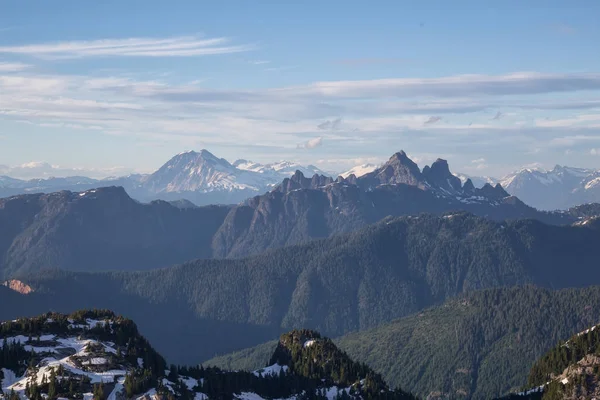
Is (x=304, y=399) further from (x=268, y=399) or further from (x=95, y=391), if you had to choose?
(x=95, y=391)

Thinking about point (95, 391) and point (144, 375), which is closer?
point (95, 391)

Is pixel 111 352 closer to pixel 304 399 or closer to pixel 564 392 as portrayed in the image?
pixel 304 399

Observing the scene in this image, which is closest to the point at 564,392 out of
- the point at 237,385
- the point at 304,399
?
the point at 304,399

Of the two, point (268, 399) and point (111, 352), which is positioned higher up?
point (111, 352)

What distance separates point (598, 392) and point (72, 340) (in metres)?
116

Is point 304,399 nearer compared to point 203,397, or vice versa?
point 203,397

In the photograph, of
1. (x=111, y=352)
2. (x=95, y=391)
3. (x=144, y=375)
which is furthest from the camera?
(x=111, y=352)

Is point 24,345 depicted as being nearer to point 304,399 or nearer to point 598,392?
point 304,399

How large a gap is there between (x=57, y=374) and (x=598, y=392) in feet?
369

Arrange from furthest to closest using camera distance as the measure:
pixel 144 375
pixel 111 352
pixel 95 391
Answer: pixel 111 352 < pixel 144 375 < pixel 95 391

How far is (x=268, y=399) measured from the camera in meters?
198

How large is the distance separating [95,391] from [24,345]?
114ft

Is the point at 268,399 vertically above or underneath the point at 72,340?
underneath

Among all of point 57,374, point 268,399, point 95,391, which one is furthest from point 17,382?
point 268,399
